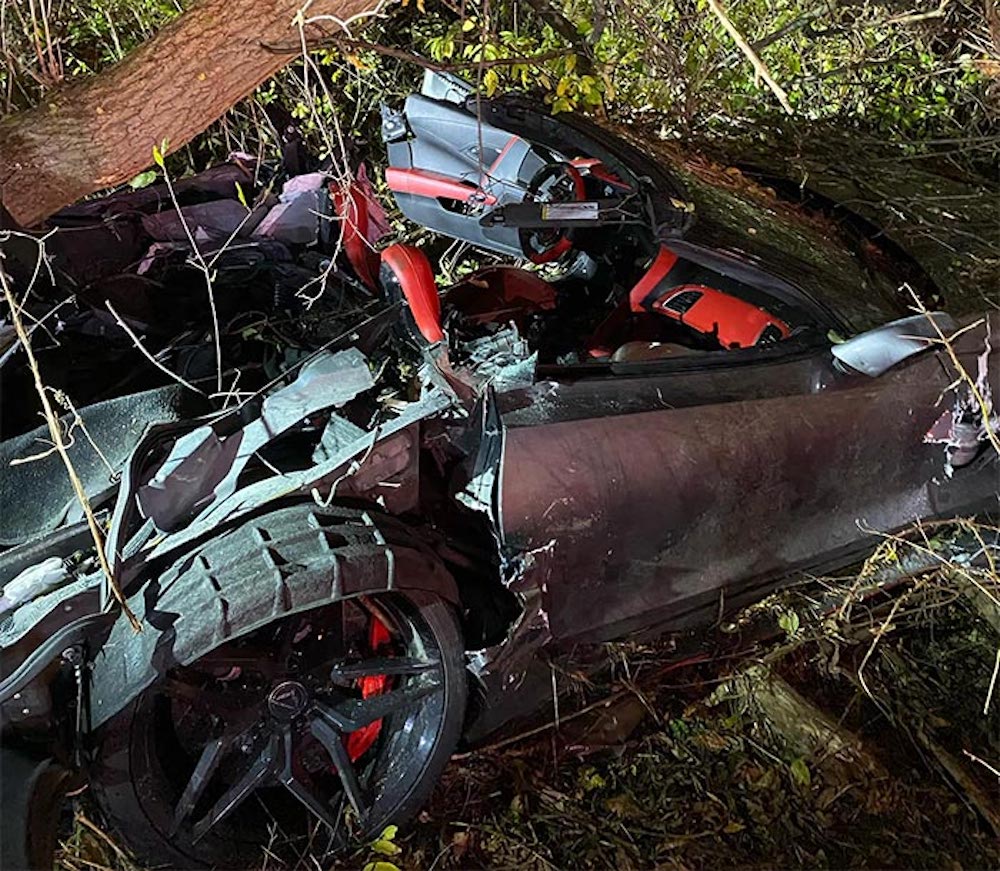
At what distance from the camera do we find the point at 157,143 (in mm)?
2830

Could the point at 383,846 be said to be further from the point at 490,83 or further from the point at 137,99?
the point at 490,83

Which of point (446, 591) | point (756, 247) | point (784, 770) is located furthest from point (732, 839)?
point (756, 247)

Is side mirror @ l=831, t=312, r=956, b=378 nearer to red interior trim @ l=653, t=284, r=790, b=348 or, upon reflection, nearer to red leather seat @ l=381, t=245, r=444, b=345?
red interior trim @ l=653, t=284, r=790, b=348

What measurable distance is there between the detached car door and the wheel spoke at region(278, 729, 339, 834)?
2.32 feet

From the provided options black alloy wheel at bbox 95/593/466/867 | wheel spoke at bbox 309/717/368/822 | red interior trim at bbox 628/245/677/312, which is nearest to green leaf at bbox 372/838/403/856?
black alloy wheel at bbox 95/593/466/867

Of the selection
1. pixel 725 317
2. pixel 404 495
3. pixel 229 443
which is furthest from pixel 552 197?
pixel 229 443

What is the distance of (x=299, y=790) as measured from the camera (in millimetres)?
2461

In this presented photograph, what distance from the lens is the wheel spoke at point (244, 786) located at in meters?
2.37

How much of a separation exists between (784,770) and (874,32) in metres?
4.23

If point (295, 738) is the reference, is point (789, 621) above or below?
below

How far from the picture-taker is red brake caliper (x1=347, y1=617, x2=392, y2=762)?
8.48 ft

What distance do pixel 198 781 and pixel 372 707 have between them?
1.43ft

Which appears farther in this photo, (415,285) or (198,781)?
(415,285)

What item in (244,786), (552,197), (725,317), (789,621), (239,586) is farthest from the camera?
(552,197)
